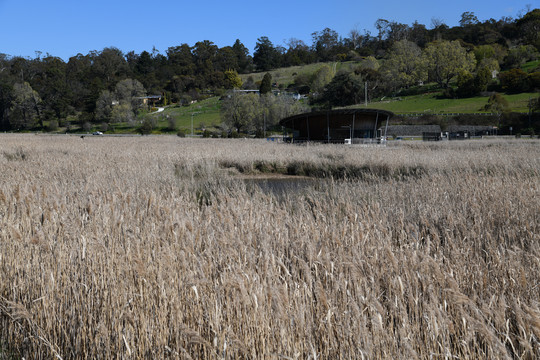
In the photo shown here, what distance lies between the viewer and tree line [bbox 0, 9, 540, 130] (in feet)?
284

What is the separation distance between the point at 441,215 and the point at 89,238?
4364mm

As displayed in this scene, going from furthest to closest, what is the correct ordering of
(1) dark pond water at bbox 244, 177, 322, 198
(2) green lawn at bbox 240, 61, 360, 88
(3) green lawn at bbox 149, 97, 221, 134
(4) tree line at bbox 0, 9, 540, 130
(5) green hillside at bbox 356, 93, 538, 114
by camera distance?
(2) green lawn at bbox 240, 61, 360, 88
(4) tree line at bbox 0, 9, 540, 130
(3) green lawn at bbox 149, 97, 221, 134
(5) green hillside at bbox 356, 93, 538, 114
(1) dark pond water at bbox 244, 177, 322, 198

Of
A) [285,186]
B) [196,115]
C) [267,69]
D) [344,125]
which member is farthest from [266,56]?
[285,186]

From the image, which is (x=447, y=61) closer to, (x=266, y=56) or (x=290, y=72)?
(x=290, y=72)

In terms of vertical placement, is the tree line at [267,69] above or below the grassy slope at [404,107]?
above

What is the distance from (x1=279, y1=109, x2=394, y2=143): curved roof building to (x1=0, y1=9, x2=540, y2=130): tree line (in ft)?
118

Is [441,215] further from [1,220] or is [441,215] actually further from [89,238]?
[1,220]

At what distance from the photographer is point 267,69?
504 ft

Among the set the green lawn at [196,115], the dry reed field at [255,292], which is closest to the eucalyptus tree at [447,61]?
the green lawn at [196,115]

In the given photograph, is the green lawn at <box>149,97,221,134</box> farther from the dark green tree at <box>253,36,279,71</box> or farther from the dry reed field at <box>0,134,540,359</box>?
the dry reed field at <box>0,134,540,359</box>

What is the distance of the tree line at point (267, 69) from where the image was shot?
8656 centimetres

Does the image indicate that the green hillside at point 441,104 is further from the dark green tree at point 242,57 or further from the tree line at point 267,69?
the dark green tree at point 242,57

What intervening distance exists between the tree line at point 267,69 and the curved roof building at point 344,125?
3600 cm

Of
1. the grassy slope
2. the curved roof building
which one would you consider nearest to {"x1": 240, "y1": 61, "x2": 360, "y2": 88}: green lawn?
the grassy slope
